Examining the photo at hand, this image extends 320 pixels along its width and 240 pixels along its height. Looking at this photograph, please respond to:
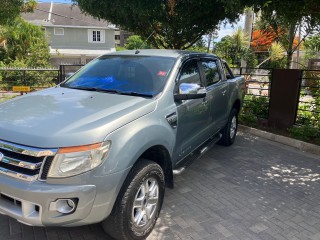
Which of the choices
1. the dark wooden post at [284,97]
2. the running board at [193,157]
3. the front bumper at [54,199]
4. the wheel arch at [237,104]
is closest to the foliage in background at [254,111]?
the dark wooden post at [284,97]

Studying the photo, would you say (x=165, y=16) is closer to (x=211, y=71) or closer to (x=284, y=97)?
(x=211, y=71)

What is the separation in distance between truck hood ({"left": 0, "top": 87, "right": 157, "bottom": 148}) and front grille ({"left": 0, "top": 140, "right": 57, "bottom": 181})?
0.16 feet

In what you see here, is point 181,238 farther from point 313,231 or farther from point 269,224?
point 313,231

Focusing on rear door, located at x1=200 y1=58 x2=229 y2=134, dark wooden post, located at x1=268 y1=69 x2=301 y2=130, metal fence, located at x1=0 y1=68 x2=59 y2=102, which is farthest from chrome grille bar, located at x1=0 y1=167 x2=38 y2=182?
metal fence, located at x1=0 y1=68 x2=59 y2=102

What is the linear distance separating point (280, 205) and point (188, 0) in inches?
178

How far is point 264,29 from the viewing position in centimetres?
879

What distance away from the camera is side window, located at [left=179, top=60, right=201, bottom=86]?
395 cm

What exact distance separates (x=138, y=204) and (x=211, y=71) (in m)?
2.85

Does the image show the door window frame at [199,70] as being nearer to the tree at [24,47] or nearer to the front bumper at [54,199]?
the front bumper at [54,199]

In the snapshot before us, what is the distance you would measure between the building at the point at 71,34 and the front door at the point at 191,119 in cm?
2660

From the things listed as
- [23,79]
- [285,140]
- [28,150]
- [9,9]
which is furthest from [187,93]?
[23,79]

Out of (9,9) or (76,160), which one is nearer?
(76,160)

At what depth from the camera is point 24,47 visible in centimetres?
2167

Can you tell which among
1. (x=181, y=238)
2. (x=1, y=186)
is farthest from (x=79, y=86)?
(x=181, y=238)
